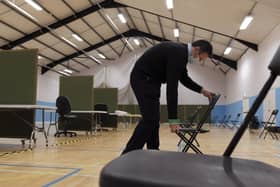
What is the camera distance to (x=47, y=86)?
21.4 metres

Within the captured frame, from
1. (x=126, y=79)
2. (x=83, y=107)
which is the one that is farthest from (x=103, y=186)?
(x=126, y=79)

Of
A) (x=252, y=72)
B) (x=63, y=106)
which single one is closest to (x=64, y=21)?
(x=63, y=106)

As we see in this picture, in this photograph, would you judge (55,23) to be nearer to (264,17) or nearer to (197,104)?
(264,17)

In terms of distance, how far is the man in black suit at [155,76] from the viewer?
2.26 meters

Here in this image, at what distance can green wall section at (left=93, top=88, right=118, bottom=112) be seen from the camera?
11.9 metres

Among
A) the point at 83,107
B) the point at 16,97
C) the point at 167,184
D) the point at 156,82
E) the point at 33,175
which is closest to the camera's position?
the point at 167,184

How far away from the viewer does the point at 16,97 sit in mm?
5242

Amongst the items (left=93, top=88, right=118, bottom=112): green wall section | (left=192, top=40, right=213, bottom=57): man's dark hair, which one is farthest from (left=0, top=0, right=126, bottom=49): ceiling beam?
(left=192, top=40, right=213, bottom=57): man's dark hair

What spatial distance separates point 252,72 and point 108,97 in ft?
25.2

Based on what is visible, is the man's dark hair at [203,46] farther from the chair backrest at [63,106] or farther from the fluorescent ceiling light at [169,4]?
the fluorescent ceiling light at [169,4]

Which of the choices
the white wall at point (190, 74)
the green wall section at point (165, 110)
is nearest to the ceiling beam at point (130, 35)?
the white wall at point (190, 74)

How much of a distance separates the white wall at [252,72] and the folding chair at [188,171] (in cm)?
1020

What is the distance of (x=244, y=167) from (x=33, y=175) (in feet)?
7.87

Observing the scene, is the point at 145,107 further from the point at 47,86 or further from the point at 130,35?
the point at 47,86
